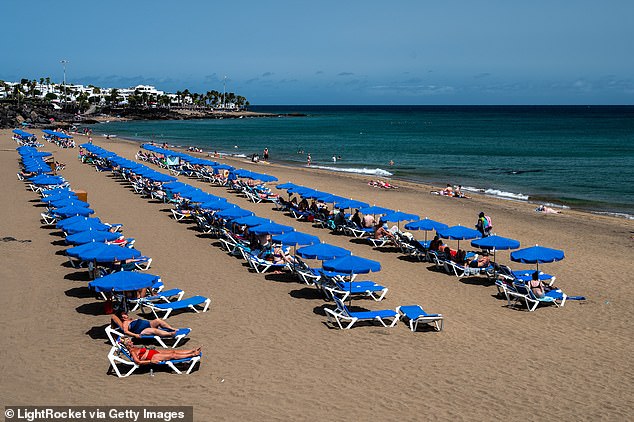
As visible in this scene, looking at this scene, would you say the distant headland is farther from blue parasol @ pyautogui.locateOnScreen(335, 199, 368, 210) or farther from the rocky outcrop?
blue parasol @ pyautogui.locateOnScreen(335, 199, 368, 210)

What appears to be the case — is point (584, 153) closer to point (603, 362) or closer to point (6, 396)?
point (603, 362)

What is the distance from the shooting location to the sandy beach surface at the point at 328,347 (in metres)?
7.64

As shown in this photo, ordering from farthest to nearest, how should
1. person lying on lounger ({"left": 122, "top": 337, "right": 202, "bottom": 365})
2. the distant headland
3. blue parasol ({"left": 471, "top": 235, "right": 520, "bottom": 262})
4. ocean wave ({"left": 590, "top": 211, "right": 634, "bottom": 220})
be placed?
1. the distant headland
2. ocean wave ({"left": 590, "top": 211, "right": 634, "bottom": 220})
3. blue parasol ({"left": 471, "top": 235, "right": 520, "bottom": 262})
4. person lying on lounger ({"left": 122, "top": 337, "right": 202, "bottom": 365})

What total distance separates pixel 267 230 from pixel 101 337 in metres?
5.13

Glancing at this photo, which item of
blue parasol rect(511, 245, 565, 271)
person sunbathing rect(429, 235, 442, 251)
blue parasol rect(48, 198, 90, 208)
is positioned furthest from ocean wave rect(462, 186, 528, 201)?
blue parasol rect(48, 198, 90, 208)

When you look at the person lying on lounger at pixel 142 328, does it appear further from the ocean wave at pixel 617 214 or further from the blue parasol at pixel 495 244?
the ocean wave at pixel 617 214

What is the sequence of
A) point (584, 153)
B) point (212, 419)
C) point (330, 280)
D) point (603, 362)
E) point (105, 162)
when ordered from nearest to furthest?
point (212, 419) < point (603, 362) < point (330, 280) < point (105, 162) < point (584, 153)

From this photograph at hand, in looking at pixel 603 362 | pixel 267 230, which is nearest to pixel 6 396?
pixel 267 230

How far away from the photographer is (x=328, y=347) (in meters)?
9.50

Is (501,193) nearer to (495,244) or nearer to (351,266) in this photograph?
(495,244)

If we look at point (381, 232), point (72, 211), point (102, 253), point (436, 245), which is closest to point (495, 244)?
point (436, 245)

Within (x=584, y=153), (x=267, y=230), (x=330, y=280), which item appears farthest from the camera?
(x=584, y=153)

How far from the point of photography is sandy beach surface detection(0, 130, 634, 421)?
25.1 feet

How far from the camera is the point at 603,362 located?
919cm
